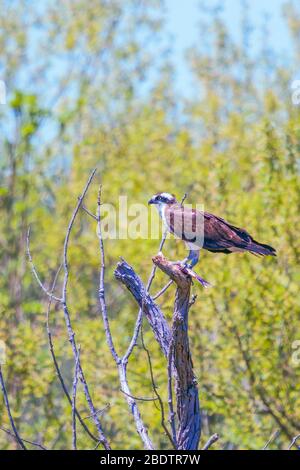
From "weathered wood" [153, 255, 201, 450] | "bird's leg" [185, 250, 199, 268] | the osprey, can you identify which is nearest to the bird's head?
the osprey

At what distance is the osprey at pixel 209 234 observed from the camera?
248 inches

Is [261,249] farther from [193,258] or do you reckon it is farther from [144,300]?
[144,300]

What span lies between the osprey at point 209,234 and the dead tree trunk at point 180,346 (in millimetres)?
856

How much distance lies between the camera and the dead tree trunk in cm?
514

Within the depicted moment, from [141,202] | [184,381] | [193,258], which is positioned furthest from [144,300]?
[141,202]

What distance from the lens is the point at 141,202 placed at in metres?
13.3

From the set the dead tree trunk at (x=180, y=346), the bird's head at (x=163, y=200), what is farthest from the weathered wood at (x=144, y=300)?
the bird's head at (x=163, y=200)

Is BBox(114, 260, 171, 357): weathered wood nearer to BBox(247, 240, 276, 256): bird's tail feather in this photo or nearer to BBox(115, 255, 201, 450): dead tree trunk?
BBox(115, 255, 201, 450): dead tree trunk

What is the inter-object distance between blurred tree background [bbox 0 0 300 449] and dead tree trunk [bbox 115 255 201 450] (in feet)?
15.0

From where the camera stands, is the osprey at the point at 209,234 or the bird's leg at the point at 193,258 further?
the osprey at the point at 209,234

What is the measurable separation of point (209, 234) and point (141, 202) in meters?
6.91

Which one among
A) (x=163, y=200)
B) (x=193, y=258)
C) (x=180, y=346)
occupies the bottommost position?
(x=180, y=346)

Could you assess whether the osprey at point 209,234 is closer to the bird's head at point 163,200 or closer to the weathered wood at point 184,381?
the bird's head at point 163,200
